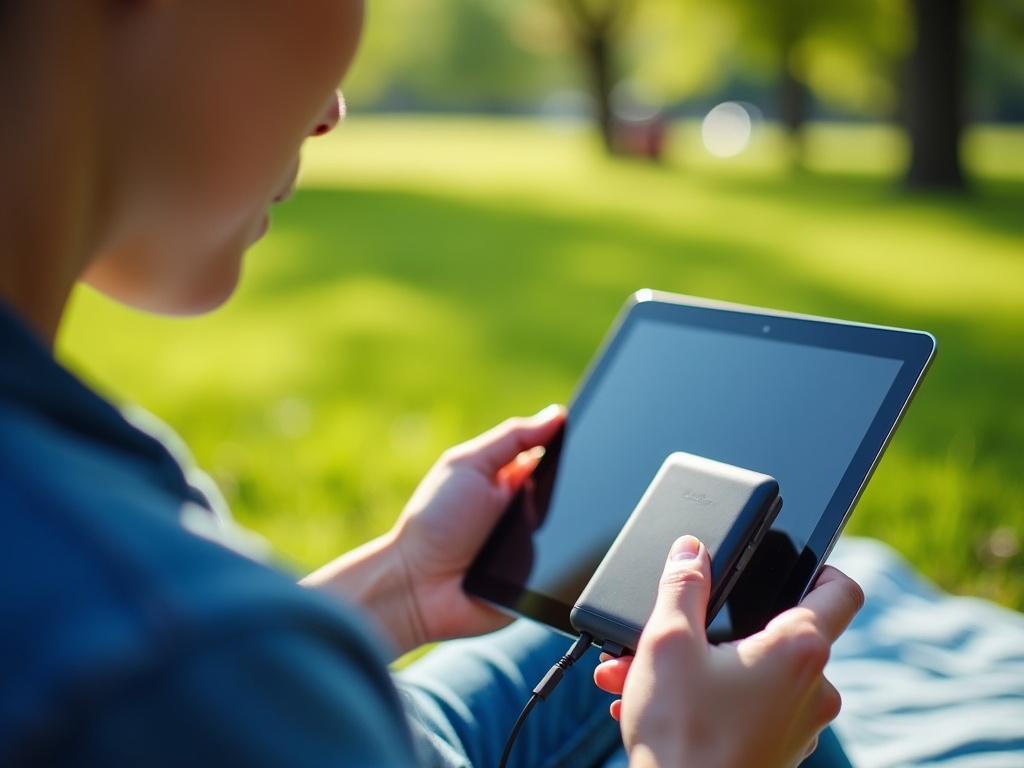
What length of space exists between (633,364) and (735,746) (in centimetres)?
66

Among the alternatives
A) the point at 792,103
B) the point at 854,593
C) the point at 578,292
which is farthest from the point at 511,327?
the point at 792,103

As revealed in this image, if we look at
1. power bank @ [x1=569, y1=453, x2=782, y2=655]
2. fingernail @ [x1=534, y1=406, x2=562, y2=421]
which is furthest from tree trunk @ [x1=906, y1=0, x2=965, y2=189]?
power bank @ [x1=569, y1=453, x2=782, y2=655]

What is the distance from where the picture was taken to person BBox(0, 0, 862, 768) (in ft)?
1.34

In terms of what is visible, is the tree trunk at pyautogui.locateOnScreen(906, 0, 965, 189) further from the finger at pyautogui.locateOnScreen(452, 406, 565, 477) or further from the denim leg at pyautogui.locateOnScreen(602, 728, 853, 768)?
the denim leg at pyautogui.locateOnScreen(602, 728, 853, 768)

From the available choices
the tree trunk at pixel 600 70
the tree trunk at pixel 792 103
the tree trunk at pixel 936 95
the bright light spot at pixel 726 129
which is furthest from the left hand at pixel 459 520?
the bright light spot at pixel 726 129

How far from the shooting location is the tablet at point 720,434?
971mm

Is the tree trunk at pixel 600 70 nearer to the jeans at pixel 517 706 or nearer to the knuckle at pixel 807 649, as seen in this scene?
the jeans at pixel 517 706

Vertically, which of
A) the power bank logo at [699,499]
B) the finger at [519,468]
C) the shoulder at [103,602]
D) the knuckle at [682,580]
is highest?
the shoulder at [103,602]

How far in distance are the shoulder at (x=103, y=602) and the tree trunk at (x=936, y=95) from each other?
9.30 meters

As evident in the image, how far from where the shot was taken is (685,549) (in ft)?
2.82

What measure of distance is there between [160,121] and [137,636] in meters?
0.35

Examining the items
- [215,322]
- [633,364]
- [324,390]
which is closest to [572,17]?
[215,322]

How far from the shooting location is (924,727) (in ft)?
5.04

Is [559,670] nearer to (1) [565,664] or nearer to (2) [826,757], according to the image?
(1) [565,664]
